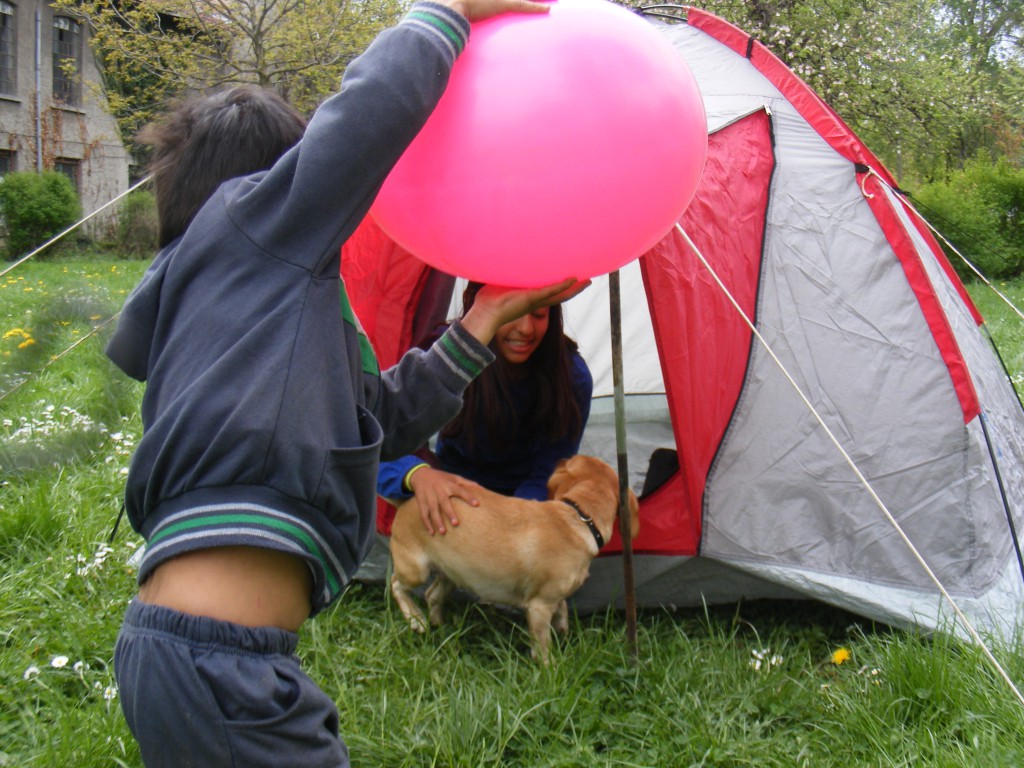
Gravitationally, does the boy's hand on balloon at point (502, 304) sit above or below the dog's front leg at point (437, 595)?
above

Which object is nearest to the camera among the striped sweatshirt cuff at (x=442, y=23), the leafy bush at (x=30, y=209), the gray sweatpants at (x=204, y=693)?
the gray sweatpants at (x=204, y=693)

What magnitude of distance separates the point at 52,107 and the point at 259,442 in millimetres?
18392

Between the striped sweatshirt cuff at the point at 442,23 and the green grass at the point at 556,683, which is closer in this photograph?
the striped sweatshirt cuff at the point at 442,23

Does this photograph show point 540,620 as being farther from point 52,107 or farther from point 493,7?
point 52,107

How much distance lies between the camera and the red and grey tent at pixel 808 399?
2.71 m

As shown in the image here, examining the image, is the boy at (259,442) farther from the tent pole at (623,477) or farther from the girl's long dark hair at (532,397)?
the girl's long dark hair at (532,397)

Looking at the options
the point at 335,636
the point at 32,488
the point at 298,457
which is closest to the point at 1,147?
the point at 32,488

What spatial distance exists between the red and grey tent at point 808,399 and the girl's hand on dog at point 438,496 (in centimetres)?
49

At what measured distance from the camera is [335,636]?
2842mm

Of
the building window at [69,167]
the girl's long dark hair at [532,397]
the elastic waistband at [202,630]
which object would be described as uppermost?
the elastic waistband at [202,630]

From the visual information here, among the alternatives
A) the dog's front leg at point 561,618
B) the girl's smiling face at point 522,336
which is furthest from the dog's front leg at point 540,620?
the girl's smiling face at point 522,336

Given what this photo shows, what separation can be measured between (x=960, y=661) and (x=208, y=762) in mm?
1937

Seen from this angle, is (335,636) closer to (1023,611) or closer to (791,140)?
(1023,611)

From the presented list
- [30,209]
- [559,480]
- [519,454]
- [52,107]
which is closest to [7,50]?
[52,107]
